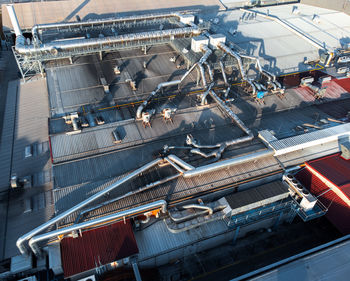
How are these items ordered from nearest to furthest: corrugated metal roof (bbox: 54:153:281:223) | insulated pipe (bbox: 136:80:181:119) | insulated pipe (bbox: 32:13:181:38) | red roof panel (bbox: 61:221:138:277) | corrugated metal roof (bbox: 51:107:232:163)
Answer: red roof panel (bbox: 61:221:138:277) < corrugated metal roof (bbox: 54:153:281:223) < corrugated metal roof (bbox: 51:107:232:163) < insulated pipe (bbox: 136:80:181:119) < insulated pipe (bbox: 32:13:181:38)

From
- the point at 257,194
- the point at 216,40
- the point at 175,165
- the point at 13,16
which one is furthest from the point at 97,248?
the point at 13,16

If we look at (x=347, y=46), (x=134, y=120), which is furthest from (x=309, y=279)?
(x=347, y=46)

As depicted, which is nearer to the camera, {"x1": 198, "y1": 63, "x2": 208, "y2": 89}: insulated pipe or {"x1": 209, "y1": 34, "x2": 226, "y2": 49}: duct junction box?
{"x1": 198, "y1": 63, "x2": 208, "y2": 89}: insulated pipe

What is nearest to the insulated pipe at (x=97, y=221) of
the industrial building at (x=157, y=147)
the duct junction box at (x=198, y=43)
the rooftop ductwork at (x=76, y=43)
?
the industrial building at (x=157, y=147)

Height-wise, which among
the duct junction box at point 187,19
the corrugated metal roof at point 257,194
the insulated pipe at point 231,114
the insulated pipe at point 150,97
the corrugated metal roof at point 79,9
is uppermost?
the corrugated metal roof at point 79,9

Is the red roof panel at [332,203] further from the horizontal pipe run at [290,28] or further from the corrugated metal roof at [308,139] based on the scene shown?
the horizontal pipe run at [290,28]

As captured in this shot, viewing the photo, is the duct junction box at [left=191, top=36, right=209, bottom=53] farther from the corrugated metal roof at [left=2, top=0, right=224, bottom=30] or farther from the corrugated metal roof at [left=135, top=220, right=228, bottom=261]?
the corrugated metal roof at [left=135, top=220, right=228, bottom=261]

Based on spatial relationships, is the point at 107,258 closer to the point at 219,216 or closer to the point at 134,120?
the point at 219,216

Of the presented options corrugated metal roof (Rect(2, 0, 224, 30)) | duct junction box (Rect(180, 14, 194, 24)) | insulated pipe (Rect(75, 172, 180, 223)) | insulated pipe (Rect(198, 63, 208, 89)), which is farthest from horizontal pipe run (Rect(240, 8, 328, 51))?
insulated pipe (Rect(75, 172, 180, 223))
